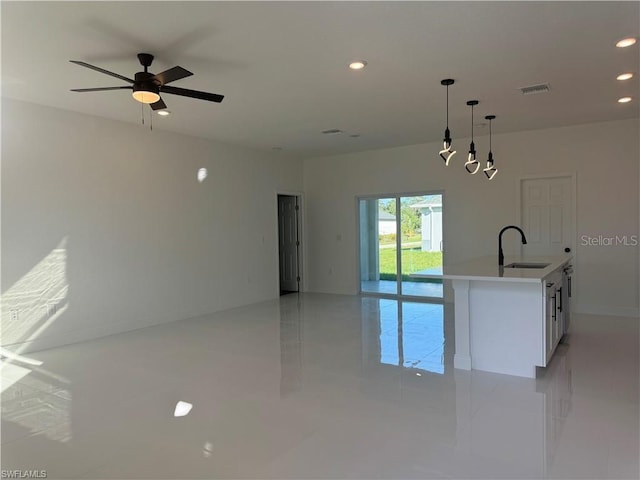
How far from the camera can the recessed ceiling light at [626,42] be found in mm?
3310

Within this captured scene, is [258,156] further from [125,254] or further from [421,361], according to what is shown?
[421,361]

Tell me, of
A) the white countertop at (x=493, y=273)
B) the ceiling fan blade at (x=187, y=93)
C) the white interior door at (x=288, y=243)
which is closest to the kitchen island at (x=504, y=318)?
the white countertop at (x=493, y=273)

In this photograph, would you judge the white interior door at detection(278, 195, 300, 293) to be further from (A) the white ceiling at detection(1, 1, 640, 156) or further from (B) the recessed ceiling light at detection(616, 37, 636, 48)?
(B) the recessed ceiling light at detection(616, 37, 636, 48)

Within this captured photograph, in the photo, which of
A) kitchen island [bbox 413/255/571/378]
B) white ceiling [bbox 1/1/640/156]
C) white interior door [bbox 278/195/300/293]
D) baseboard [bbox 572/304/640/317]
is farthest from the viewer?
white interior door [bbox 278/195/300/293]

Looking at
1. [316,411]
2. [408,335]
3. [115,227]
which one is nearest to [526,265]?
[408,335]

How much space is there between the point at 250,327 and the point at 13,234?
9.40ft

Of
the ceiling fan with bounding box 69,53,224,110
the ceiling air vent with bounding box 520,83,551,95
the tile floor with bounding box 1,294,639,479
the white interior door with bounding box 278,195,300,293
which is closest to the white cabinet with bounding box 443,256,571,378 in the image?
the tile floor with bounding box 1,294,639,479

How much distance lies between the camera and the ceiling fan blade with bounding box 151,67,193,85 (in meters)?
3.07

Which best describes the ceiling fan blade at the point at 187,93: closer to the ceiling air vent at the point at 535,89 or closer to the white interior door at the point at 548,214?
the ceiling air vent at the point at 535,89

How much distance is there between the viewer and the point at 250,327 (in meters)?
5.81

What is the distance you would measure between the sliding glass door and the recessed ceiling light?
13.7 ft

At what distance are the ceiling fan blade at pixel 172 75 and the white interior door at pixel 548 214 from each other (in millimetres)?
5461

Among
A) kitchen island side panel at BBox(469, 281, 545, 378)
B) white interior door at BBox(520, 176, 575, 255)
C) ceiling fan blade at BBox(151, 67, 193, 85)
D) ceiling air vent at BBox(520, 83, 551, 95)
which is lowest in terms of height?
kitchen island side panel at BBox(469, 281, 545, 378)

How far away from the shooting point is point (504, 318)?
3.87 m
